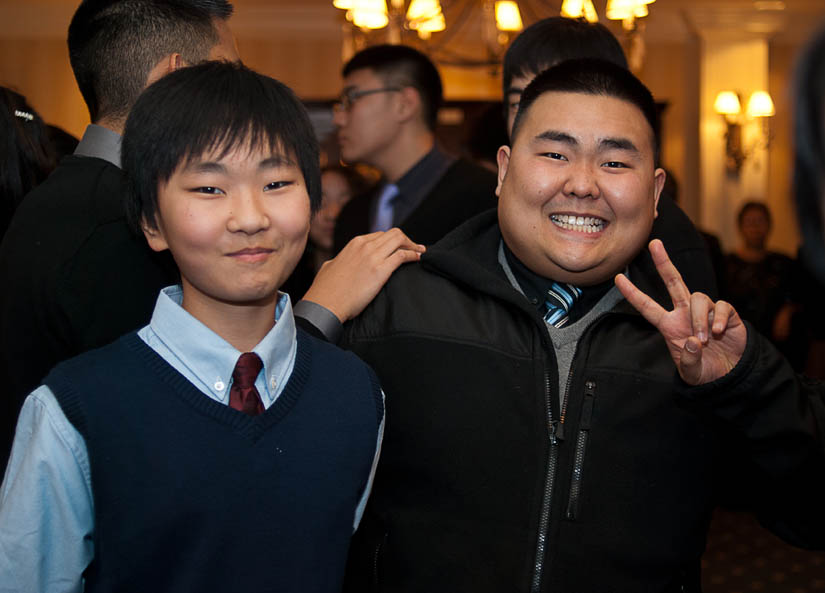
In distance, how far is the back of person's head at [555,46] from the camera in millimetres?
A: 2195

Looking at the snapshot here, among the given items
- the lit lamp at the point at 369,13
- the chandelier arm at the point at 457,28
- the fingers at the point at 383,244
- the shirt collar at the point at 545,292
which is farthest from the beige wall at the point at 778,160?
the fingers at the point at 383,244

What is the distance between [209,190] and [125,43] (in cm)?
50

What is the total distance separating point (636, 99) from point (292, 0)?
6.06 meters

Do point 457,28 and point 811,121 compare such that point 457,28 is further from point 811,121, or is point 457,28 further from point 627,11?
point 811,121

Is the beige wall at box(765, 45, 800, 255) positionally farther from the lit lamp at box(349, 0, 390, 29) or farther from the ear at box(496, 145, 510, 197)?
the ear at box(496, 145, 510, 197)

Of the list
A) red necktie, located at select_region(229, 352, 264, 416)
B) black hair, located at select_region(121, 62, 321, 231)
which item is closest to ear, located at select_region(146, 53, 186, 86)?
black hair, located at select_region(121, 62, 321, 231)

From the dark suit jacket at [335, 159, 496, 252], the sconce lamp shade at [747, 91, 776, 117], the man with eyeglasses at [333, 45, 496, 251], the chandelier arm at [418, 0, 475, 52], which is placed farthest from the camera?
the sconce lamp shade at [747, 91, 776, 117]

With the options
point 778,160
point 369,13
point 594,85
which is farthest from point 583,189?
point 778,160

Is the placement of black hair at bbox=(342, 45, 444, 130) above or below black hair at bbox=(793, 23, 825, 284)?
below

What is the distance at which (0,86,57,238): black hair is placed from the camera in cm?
179

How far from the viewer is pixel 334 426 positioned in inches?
52.1

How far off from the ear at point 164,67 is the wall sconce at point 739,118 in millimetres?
6406

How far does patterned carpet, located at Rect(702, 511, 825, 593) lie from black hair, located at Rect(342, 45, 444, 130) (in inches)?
87.5

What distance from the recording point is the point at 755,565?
3951 mm
